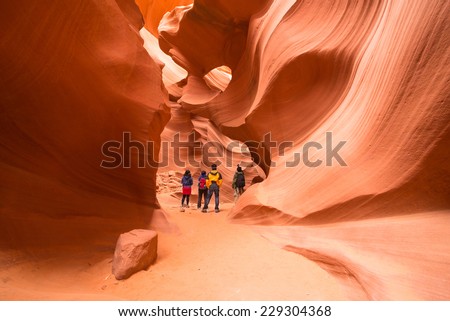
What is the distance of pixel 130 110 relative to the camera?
5340 mm

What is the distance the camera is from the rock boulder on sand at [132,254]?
11.3 feet

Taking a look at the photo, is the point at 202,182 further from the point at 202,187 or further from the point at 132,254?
the point at 132,254

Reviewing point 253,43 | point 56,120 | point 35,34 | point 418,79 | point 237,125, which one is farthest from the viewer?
point 237,125

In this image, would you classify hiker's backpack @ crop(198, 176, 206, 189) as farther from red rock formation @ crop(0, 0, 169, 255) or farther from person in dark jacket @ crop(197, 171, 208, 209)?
red rock formation @ crop(0, 0, 169, 255)

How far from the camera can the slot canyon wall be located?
10.9ft

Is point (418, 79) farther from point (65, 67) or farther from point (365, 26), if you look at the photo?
point (65, 67)

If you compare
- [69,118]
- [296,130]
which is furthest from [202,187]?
[69,118]

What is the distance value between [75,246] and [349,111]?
417 centimetres

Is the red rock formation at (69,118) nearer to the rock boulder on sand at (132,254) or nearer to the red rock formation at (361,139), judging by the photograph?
the rock boulder on sand at (132,254)

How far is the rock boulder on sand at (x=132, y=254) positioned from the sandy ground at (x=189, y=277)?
0.26 ft

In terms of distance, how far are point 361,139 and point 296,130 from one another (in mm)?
1859

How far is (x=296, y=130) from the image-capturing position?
5871 mm

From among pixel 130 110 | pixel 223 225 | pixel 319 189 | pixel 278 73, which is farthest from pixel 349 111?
pixel 130 110

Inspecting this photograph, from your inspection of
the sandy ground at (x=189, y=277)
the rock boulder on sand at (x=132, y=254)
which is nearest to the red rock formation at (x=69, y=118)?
the sandy ground at (x=189, y=277)
